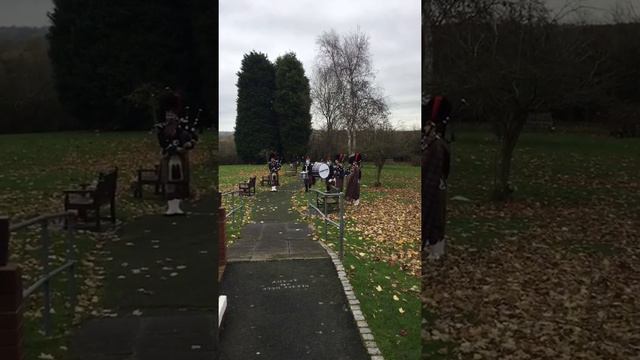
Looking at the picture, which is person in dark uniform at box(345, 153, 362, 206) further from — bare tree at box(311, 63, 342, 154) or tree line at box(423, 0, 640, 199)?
tree line at box(423, 0, 640, 199)

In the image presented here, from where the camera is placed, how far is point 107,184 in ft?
7.64

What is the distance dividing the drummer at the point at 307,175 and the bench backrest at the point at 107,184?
37.9 inches

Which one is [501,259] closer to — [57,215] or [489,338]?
[489,338]

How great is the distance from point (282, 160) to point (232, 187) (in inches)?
11.8

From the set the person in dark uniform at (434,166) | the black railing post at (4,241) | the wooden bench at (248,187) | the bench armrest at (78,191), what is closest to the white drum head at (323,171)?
the wooden bench at (248,187)

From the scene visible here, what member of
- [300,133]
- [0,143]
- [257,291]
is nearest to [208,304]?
[257,291]

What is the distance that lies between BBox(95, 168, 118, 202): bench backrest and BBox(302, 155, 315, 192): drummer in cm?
96

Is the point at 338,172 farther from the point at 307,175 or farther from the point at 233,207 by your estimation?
the point at 233,207

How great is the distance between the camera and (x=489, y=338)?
2.98 metres

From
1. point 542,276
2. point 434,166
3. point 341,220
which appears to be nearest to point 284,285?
point 341,220

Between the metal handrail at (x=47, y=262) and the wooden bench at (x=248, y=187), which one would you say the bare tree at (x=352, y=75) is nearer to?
the wooden bench at (x=248, y=187)

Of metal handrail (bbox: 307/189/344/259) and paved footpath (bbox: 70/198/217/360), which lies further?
metal handrail (bbox: 307/189/344/259)

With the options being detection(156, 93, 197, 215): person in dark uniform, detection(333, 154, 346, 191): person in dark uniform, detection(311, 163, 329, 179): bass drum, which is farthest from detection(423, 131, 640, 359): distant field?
detection(156, 93, 197, 215): person in dark uniform

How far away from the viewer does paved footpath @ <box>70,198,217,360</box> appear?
235 centimetres
